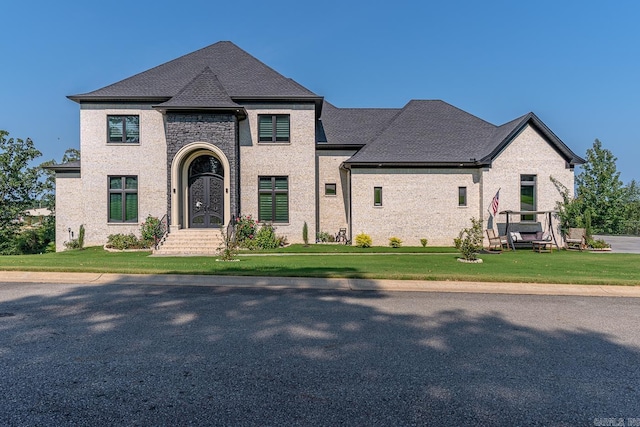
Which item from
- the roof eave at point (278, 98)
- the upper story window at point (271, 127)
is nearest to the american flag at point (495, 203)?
the roof eave at point (278, 98)

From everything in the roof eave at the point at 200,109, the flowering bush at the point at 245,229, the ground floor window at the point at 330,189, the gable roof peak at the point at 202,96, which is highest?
the gable roof peak at the point at 202,96

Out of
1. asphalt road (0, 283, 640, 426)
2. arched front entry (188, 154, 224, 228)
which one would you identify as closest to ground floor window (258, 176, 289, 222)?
arched front entry (188, 154, 224, 228)

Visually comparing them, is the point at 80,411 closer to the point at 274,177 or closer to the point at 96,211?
the point at 274,177

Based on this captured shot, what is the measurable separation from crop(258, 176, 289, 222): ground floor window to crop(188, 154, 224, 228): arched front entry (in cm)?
213

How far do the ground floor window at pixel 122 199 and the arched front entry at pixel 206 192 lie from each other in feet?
10.2

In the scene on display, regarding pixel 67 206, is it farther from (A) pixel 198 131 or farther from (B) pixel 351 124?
(B) pixel 351 124

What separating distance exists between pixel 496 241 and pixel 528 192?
3.52 metres

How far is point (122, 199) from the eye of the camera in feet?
65.7

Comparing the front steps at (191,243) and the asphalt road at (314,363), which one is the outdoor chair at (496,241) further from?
the front steps at (191,243)

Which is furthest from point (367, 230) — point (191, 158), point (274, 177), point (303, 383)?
point (303, 383)

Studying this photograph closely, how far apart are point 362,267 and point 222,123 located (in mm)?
11433

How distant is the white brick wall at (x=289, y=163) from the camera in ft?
66.5

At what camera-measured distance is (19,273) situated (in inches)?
408

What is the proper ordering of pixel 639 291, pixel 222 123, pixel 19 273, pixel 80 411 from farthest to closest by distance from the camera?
pixel 222 123 < pixel 19 273 < pixel 639 291 < pixel 80 411
